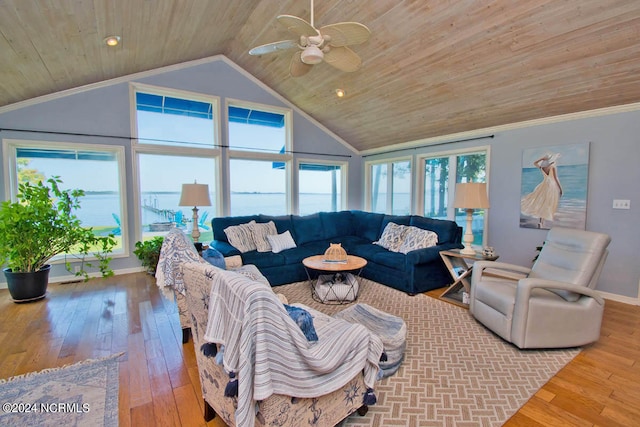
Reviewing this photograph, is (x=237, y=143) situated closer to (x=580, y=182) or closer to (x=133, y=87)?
(x=133, y=87)

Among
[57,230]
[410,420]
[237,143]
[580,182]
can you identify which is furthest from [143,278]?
[580,182]

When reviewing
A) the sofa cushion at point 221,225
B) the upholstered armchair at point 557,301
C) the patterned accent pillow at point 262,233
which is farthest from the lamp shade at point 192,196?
Answer: the upholstered armchair at point 557,301

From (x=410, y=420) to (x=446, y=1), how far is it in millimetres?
3473

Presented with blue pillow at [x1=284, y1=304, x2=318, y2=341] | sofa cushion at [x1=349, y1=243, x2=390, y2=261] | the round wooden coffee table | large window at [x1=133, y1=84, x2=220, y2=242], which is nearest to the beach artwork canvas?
sofa cushion at [x1=349, y1=243, x2=390, y2=261]

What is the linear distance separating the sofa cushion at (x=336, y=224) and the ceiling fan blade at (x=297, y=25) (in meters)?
3.42

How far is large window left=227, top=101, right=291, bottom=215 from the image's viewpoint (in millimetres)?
5598

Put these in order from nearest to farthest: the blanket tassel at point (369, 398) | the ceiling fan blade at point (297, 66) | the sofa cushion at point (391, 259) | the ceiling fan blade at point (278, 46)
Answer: the blanket tassel at point (369, 398), the ceiling fan blade at point (278, 46), the ceiling fan blade at point (297, 66), the sofa cushion at point (391, 259)

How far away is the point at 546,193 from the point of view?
407cm

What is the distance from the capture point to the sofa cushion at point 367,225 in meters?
5.19

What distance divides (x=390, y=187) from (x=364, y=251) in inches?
98.1

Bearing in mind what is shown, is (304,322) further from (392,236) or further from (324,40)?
(392,236)

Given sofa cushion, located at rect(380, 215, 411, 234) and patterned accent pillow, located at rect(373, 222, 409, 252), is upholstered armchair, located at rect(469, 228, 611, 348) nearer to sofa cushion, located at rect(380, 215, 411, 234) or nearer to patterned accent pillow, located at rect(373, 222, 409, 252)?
patterned accent pillow, located at rect(373, 222, 409, 252)

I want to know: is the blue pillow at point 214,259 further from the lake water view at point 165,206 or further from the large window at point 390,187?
the large window at point 390,187

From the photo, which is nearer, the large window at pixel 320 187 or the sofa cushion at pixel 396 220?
the sofa cushion at pixel 396 220
